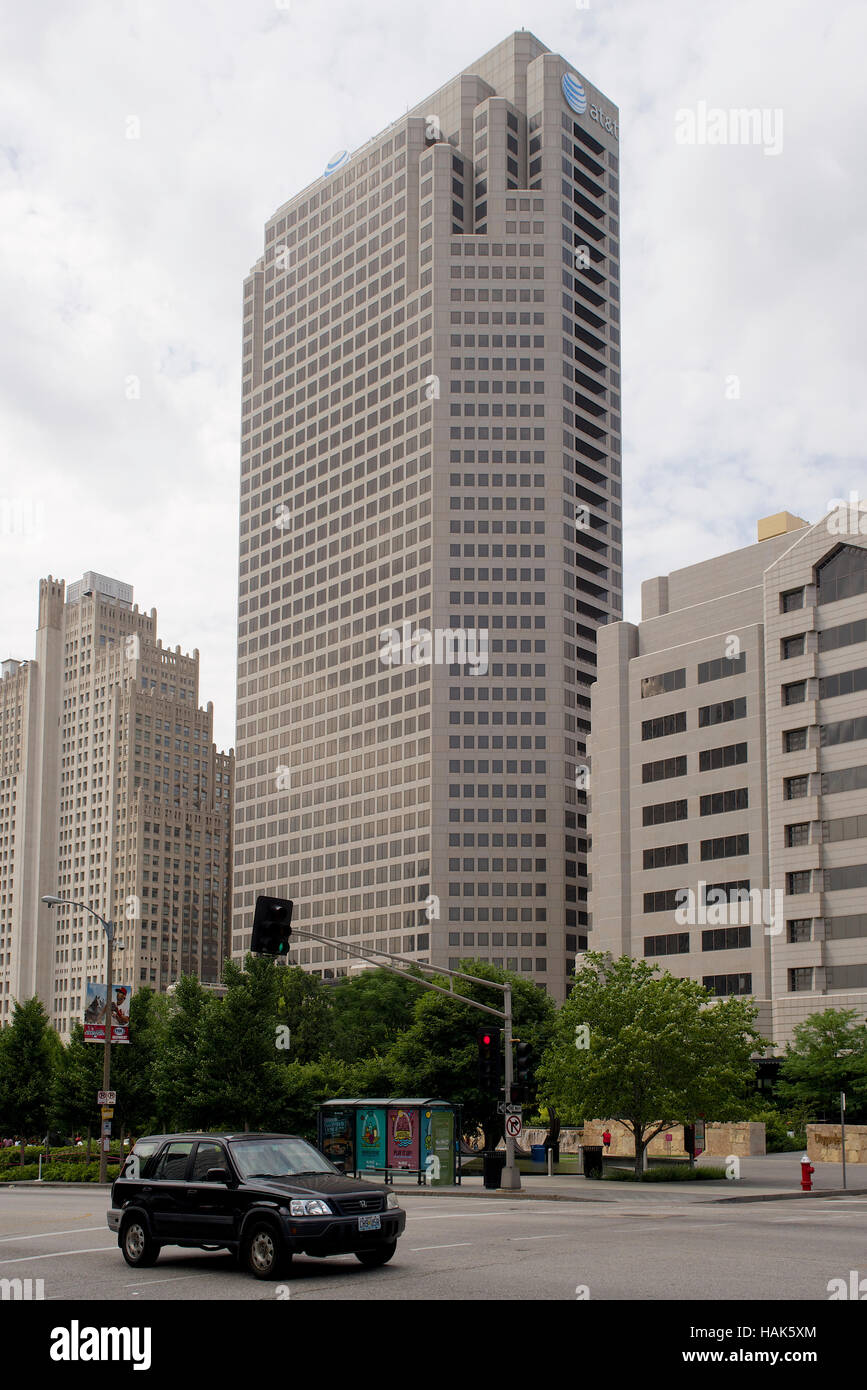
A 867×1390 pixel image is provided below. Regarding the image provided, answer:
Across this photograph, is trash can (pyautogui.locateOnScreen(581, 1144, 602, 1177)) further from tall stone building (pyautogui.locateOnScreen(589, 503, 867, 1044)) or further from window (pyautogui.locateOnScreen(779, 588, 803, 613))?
window (pyautogui.locateOnScreen(779, 588, 803, 613))

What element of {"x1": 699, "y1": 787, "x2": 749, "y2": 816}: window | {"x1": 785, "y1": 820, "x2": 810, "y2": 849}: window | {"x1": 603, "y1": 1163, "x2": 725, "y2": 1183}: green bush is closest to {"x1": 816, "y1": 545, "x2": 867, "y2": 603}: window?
{"x1": 785, "y1": 820, "x2": 810, "y2": 849}: window

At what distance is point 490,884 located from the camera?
455 feet

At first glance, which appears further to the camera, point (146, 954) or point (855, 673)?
point (146, 954)

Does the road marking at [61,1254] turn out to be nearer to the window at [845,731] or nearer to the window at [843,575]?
the window at [845,731]

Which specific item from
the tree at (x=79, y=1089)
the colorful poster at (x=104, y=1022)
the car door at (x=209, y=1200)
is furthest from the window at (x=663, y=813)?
the car door at (x=209, y=1200)

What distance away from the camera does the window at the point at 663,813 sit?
86750 mm

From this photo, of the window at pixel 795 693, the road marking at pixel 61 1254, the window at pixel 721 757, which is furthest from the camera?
the window at pixel 721 757

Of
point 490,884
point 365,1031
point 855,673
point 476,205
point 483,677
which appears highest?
point 476,205

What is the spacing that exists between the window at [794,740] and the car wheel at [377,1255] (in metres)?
63.1

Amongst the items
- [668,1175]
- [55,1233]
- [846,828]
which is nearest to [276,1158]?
[55,1233]

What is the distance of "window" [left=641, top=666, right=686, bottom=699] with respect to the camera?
290 ft
